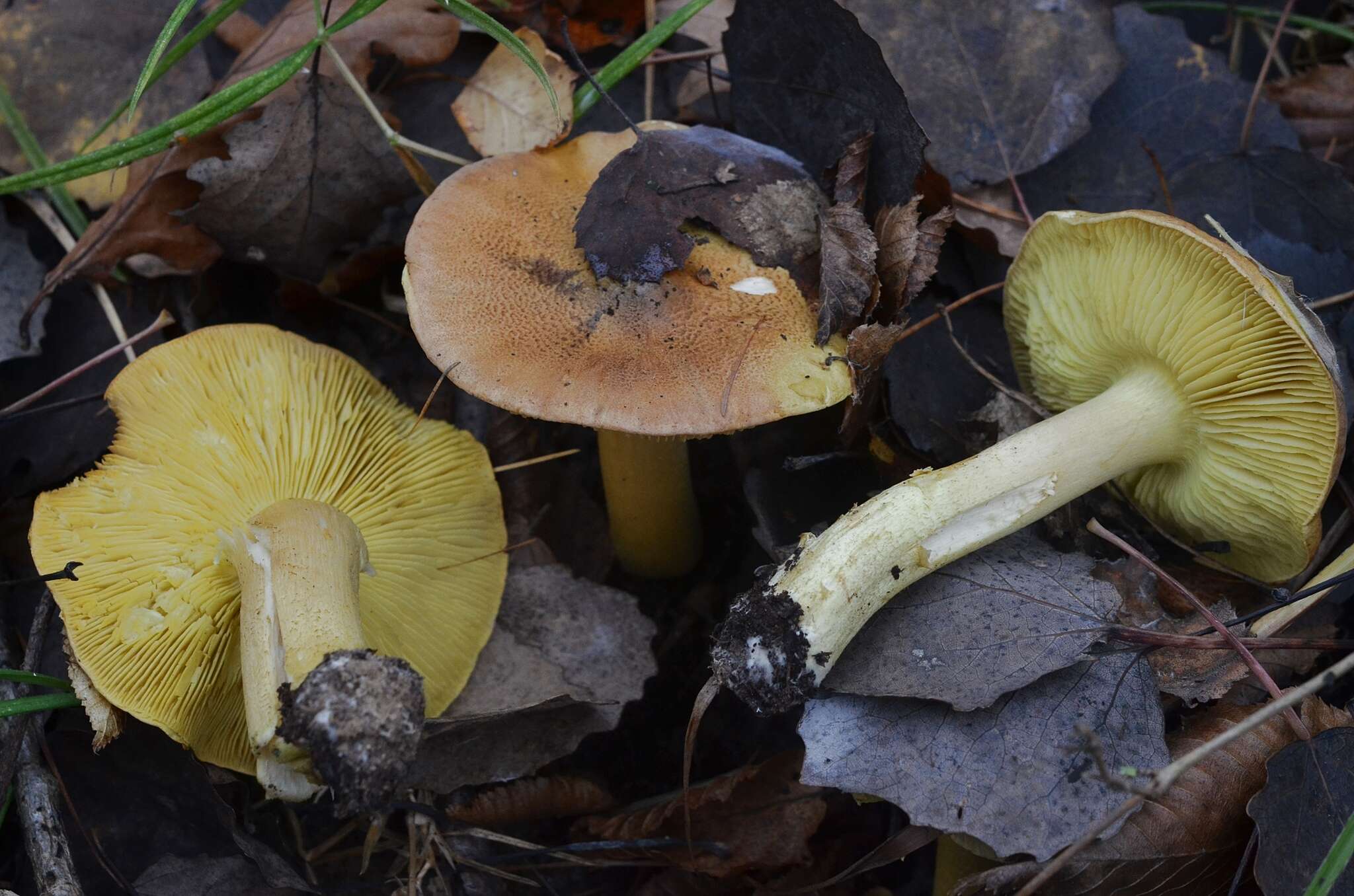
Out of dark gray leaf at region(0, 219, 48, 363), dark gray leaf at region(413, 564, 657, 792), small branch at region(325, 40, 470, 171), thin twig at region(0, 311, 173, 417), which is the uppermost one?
small branch at region(325, 40, 470, 171)

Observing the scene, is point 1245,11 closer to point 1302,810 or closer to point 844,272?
point 844,272

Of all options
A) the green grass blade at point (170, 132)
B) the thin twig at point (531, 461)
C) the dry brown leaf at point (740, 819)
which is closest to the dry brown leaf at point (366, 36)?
the green grass blade at point (170, 132)

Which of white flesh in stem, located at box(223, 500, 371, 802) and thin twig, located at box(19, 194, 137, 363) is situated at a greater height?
thin twig, located at box(19, 194, 137, 363)

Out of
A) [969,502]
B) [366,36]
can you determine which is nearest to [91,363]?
[366,36]

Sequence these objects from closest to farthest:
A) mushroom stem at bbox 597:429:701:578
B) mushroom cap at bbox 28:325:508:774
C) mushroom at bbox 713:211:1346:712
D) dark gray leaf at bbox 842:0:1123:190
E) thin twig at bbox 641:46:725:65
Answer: mushroom at bbox 713:211:1346:712, mushroom cap at bbox 28:325:508:774, mushroom stem at bbox 597:429:701:578, dark gray leaf at bbox 842:0:1123:190, thin twig at bbox 641:46:725:65

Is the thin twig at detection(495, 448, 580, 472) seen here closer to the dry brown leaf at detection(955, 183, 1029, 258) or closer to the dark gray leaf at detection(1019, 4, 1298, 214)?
the dry brown leaf at detection(955, 183, 1029, 258)

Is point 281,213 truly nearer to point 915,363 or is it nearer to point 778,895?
point 915,363

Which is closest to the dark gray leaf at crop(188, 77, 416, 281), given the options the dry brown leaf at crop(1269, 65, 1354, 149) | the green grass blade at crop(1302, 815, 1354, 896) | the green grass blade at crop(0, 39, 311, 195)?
the green grass blade at crop(0, 39, 311, 195)
